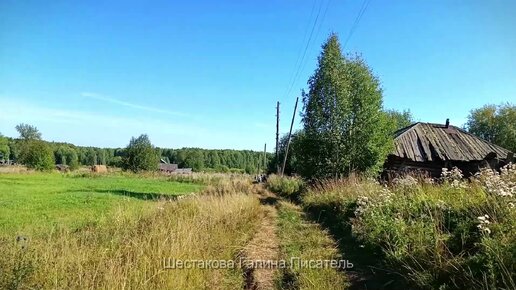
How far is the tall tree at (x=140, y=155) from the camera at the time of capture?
72.8m

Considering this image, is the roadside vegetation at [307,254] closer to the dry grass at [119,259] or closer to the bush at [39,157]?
the dry grass at [119,259]

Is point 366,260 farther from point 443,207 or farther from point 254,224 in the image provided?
point 254,224

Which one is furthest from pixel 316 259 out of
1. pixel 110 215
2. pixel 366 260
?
pixel 110 215

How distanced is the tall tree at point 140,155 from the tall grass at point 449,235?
225 feet

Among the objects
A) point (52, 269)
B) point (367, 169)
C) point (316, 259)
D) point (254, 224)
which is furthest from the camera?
point (367, 169)

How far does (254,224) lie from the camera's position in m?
9.96

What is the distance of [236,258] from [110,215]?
3368 mm

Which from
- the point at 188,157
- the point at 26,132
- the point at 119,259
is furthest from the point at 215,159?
the point at 119,259

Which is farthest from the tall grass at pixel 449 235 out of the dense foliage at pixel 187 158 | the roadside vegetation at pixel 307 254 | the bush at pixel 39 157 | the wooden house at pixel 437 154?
the dense foliage at pixel 187 158

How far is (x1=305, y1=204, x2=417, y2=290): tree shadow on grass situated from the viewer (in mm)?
4949

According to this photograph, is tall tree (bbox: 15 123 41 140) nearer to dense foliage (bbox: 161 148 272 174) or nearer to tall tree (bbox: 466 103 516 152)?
dense foliage (bbox: 161 148 272 174)

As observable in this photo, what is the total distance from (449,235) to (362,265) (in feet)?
4.78

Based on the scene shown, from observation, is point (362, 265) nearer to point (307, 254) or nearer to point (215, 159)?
point (307, 254)

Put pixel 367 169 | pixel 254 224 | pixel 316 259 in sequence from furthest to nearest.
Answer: pixel 367 169 → pixel 254 224 → pixel 316 259
